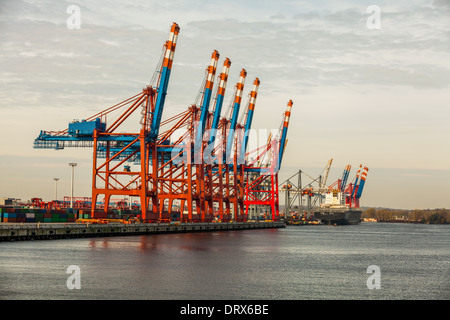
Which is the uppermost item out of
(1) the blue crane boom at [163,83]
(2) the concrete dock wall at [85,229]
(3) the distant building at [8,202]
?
(1) the blue crane boom at [163,83]

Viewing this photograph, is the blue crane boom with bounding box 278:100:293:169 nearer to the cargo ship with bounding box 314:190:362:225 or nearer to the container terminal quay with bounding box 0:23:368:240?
the container terminal quay with bounding box 0:23:368:240

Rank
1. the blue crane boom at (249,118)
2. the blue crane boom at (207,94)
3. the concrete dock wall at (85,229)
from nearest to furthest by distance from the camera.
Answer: the concrete dock wall at (85,229) < the blue crane boom at (207,94) < the blue crane boom at (249,118)

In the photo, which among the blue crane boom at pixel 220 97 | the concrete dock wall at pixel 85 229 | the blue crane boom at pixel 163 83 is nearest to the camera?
the concrete dock wall at pixel 85 229

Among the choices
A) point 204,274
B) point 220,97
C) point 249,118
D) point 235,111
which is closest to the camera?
point 204,274

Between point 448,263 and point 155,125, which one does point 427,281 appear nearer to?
point 448,263

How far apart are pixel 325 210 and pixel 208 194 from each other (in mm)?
100895

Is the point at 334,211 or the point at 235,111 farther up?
the point at 235,111

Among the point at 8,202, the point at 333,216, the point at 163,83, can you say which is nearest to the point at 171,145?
the point at 163,83

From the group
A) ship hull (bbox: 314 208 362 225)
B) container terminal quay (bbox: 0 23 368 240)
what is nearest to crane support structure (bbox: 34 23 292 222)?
container terminal quay (bbox: 0 23 368 240)

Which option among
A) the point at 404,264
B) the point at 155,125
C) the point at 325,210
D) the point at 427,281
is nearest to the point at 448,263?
the point at 404,264

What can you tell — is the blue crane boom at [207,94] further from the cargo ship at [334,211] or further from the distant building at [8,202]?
the cargo ship at [334,211]

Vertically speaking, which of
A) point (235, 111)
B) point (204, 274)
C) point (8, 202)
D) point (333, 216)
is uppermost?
point (235, 111)

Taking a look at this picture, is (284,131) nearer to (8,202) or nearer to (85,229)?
(8,202)

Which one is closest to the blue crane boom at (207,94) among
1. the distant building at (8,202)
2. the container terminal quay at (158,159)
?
the container terminal quay at (158,159)
